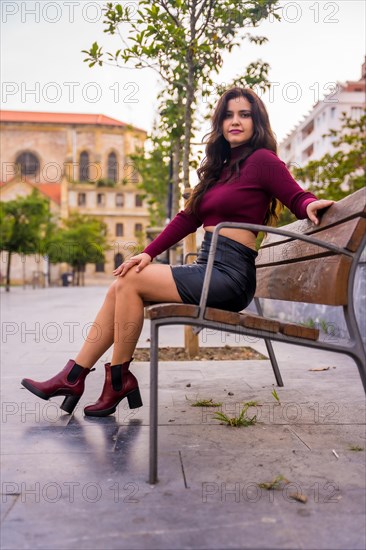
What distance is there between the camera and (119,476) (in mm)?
2613

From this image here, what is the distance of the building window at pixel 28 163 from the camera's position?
7762 cm

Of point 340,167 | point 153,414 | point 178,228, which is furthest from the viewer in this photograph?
point 340,167

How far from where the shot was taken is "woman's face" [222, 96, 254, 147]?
3477 millimetres

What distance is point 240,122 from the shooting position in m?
3.48

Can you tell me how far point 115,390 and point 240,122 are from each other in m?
1.56

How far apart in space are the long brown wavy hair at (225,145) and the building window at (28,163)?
7679 cm

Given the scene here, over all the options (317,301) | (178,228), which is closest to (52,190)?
(178,228)

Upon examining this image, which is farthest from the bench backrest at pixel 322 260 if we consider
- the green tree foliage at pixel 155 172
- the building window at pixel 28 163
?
the building window at pixel 28 163

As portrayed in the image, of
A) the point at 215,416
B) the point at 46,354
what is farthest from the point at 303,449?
the point at 46,354

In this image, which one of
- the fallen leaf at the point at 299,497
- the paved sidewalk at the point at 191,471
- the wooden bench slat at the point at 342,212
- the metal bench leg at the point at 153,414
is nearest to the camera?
the paved sidewalk at the point at 191,471

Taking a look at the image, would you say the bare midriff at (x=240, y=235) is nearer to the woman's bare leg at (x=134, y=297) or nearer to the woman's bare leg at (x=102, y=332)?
the woman's bare leg at (x=134, y=297)

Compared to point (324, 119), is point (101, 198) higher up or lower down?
lower down

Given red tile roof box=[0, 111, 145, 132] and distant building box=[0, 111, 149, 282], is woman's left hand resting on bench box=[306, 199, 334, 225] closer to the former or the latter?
distant building box=[0, 111, 149, 282]

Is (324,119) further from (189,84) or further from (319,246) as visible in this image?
(319,246)
